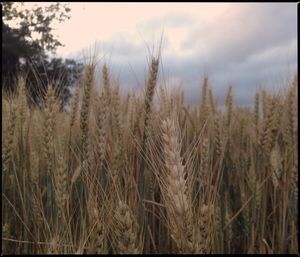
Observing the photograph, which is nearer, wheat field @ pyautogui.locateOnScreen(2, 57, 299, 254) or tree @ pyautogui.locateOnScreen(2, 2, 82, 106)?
wheat field @ pyautogui.locateOnScreen(2, 57, 299, 254)

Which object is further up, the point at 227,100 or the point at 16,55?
the point at 16,55

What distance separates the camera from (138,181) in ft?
6.03

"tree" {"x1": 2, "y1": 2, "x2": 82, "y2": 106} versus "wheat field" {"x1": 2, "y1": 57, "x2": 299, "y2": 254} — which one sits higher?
"tree" {"x1": 2, "y1": 2, "x2": 82, "y2": 106}

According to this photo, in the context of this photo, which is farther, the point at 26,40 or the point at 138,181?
the point at 26,40

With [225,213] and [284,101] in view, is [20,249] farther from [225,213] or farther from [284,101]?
[284,101]

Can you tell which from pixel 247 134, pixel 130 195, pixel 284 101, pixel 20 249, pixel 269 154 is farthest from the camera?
pixel 247 134

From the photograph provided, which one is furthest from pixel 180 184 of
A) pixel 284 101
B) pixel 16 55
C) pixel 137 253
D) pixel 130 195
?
pixel 16 55

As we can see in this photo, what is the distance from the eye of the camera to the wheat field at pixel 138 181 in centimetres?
122

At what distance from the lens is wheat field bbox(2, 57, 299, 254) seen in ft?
3.99

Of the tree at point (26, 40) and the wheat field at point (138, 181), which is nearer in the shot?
the wheat field at point (138, 181)

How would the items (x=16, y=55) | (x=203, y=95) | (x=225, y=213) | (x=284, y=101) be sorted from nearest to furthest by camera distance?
(x=225, y=213) < (x=284, y=101) < (x=203, y=95) < (x=16, y=55)

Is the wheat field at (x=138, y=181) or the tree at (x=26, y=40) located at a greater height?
the tree at (x=26, y=40)

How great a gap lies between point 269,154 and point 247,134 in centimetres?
105

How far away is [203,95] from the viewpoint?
3143 mm
